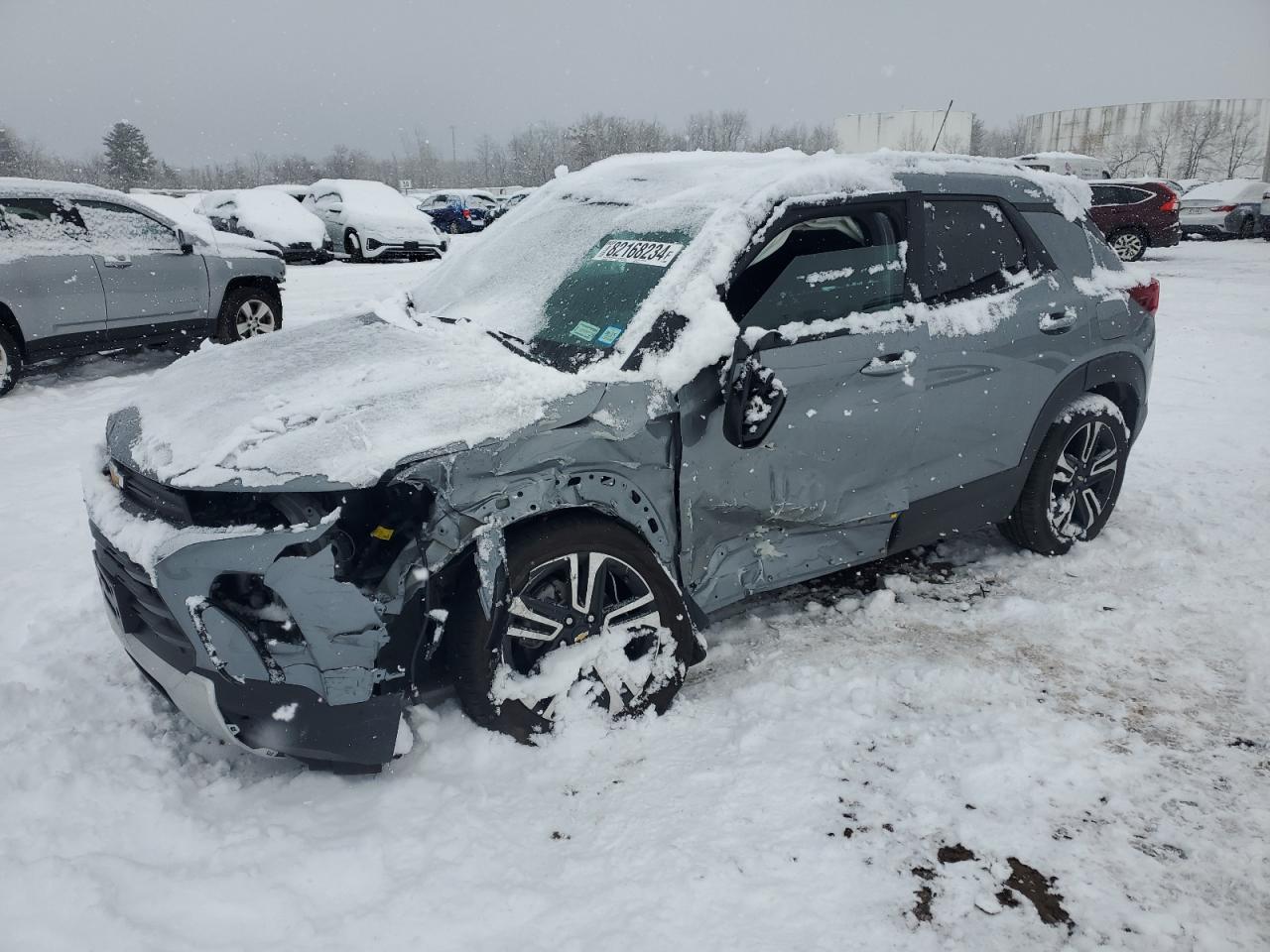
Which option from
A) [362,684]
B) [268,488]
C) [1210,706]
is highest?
[268,488]

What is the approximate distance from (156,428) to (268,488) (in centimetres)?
69

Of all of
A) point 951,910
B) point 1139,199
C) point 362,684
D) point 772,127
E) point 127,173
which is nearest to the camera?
point 951,910

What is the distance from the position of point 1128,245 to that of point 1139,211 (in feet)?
2.40

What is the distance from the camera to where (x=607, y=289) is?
3002mm

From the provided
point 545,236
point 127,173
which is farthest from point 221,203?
point 127,173

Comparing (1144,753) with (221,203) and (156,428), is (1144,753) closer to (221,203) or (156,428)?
(156,428)

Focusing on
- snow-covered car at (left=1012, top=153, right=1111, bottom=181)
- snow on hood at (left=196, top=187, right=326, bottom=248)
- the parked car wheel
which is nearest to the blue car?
snow on hood at (left=196, top=187, right=326, bottom=248)

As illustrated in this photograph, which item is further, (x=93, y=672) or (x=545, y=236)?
(x=545, y=236)

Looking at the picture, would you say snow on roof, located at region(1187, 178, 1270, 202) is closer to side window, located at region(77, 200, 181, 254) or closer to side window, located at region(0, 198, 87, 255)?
side window, located at region(77, 200, 181, 254)

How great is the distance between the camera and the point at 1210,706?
302 cm

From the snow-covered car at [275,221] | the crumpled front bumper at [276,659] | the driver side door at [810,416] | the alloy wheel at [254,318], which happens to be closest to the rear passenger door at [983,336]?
the driver side door at [810,416]

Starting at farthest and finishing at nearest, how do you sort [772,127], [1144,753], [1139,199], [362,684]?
[772,127] < [1139,199] < [1144,753] < [362,684]

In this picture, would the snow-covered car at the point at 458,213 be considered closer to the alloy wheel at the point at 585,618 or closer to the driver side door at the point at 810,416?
the driver side door at the point at 810,416

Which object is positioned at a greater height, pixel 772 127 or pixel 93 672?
pixel 772 127
